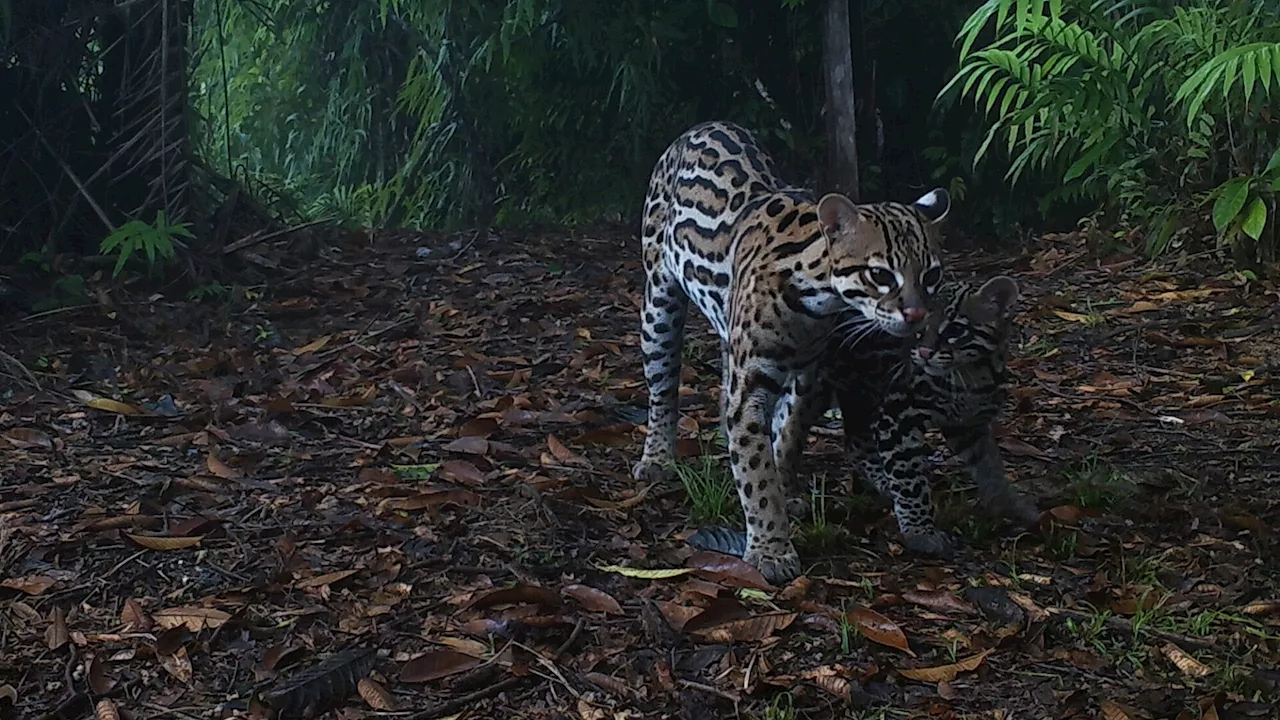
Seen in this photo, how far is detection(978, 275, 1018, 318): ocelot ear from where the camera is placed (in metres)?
4.29

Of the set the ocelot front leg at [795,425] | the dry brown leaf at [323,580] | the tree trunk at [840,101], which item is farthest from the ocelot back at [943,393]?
the tree trunk at [840,101]

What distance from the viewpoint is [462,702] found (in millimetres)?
3240

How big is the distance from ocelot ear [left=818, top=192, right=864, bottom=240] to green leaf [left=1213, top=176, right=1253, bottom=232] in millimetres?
3246

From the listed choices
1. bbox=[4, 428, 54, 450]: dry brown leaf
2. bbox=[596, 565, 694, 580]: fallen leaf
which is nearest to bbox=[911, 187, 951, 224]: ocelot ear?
bbox=[596, 565, 694, 580]: fallen leaf

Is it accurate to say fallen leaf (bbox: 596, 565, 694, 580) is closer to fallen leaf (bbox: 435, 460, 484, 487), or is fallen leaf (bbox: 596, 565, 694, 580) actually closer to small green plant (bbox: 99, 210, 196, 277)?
fallen leaf (bbox: 435, 460, 484, 487)

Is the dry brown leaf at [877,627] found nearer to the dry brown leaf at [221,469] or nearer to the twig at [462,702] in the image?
the twig at [462,702]

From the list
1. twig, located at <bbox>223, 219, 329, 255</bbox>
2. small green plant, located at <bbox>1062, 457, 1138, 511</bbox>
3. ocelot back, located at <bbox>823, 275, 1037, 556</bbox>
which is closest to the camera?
ocelot back, located at <bbox>823, 275, 1037, 556</bbox>

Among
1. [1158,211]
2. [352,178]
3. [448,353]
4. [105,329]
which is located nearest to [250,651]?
[448,353]

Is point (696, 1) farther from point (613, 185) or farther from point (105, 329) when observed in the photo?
point (105, 329)

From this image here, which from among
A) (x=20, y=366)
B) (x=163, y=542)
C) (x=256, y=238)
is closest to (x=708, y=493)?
(x=163, y=542)

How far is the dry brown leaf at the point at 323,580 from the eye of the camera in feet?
12.7

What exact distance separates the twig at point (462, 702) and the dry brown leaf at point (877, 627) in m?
0.91

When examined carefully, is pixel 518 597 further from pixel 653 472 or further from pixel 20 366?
pixel 20 366

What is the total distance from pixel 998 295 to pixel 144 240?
4566mm
